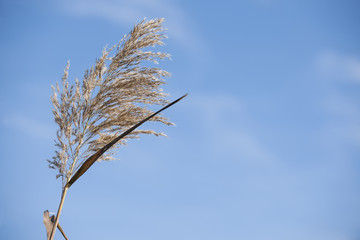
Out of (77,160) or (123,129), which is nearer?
(77,160)

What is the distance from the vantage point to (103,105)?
2.86 m

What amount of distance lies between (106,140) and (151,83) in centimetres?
70

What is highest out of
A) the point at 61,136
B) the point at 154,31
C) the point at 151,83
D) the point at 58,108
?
the point at 154,31

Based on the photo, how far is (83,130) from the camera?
2.79m

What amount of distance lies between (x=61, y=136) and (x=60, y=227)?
778mm

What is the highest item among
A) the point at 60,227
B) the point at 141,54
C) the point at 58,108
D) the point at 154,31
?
the point at 154,31

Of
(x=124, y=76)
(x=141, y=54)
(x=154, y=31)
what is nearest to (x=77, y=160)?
(x=124, y=76)

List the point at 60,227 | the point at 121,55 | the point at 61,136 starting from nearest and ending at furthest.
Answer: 1. the point at 60,227
2. the point at 61,136
3. the point at 121,55

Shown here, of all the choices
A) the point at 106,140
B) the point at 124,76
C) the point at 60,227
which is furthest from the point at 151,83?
the point at 60,227

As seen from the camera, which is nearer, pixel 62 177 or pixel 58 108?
pixel 62 177

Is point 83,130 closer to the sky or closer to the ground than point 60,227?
closer to the sky

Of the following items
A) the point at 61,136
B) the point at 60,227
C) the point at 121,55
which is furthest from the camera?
the point at 121,55

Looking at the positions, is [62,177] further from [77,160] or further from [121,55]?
[121,55]

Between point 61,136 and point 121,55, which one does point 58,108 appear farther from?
point 121,55
